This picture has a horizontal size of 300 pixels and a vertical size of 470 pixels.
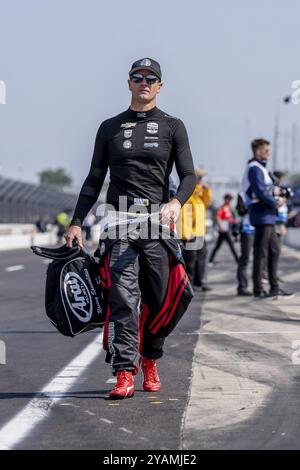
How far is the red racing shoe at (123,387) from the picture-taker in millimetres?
6914

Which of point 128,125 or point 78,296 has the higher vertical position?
point 128,125

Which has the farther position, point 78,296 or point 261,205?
point 261,205

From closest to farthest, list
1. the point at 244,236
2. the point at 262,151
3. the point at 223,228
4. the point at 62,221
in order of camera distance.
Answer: the point at 262,151, the point at 244,236, the point at 223,228, the point at 62,221

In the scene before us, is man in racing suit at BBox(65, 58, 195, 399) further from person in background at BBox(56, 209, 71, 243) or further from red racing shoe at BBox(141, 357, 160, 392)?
person in background at BBox(56, 209, 71, 243)

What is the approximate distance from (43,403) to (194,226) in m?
9.15

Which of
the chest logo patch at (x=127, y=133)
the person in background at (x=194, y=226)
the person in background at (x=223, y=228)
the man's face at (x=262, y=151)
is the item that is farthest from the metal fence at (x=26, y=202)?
the chest logo patch at (x=127, y=133)

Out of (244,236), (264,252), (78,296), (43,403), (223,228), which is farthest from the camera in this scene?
(223,228)

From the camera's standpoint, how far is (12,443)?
556 cm

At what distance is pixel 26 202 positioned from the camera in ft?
192

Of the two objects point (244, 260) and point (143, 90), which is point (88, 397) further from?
point (244, 260)

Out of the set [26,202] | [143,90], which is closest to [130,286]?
[143,90]
